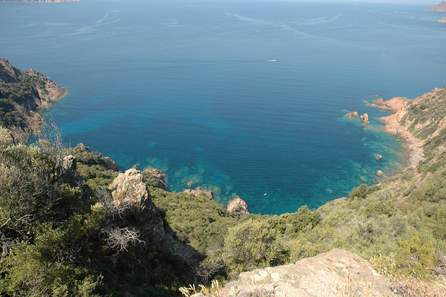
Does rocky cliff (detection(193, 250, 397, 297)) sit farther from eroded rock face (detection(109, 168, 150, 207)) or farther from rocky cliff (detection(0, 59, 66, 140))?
rocky cliff (detection(0, 59, 66, 140))

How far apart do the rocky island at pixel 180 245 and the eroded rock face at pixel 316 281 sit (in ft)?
0.14

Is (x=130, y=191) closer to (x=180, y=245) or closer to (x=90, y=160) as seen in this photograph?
(x=180, y=245)

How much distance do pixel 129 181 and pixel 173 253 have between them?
220 inches

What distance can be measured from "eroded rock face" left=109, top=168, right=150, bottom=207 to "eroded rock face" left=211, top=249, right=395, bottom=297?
11.9 m

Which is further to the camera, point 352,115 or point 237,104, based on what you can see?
point 237,104

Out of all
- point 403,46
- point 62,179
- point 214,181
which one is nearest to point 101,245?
point 62,179

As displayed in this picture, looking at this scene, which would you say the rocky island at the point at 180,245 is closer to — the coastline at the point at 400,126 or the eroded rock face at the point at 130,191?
the eroded rock face at the point at 130,191

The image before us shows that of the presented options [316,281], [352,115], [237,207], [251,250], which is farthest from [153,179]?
[352,115]

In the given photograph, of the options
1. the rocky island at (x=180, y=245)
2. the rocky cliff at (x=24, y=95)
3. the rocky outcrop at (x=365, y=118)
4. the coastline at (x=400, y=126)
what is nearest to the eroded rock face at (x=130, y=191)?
the rocky island at (x=180, y=245)

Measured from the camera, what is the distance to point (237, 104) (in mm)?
111062

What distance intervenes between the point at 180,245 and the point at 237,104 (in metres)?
85.7

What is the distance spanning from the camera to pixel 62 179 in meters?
19.2

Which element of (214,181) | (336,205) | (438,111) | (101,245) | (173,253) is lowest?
(214,181)

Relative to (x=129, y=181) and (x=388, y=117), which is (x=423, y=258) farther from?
(x=388, y=117)
